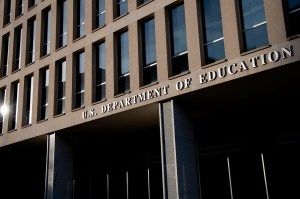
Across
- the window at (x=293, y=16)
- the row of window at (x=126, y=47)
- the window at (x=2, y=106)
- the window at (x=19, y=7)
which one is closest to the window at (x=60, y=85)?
the row of window at (x=126, y=47)

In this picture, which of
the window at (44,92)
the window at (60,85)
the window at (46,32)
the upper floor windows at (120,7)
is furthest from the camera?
the window at (46,32)

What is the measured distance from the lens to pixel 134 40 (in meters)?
18.1

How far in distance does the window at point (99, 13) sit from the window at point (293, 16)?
965 cm

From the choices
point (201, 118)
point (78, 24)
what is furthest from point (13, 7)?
point (201, 118)

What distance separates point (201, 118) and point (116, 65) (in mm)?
4682

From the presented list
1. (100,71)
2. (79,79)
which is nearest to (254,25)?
(100,71)

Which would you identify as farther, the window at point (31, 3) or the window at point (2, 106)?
the window at point (31, 3)

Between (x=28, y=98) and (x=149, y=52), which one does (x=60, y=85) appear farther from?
(x=149, y=52)

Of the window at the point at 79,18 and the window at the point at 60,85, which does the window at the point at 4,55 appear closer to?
the window at the point at 60,85

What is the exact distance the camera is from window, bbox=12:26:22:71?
83.8 ft

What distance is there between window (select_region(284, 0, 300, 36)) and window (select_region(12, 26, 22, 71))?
17.1m

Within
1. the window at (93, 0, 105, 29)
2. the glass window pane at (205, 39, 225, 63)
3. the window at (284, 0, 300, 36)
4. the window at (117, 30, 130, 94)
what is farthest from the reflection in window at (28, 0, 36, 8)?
the window at (284, 0, 300, 36)

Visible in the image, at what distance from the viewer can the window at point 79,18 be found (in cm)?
2164

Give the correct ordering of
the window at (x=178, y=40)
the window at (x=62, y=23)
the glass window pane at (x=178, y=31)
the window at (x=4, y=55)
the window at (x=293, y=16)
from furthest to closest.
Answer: the window at (x=4, y=55) < the window at (x=62, y=23) < the glass window pane at (x=178, y=31) < the window at (x=178, y=40) < the window at (x=293, y=16)
